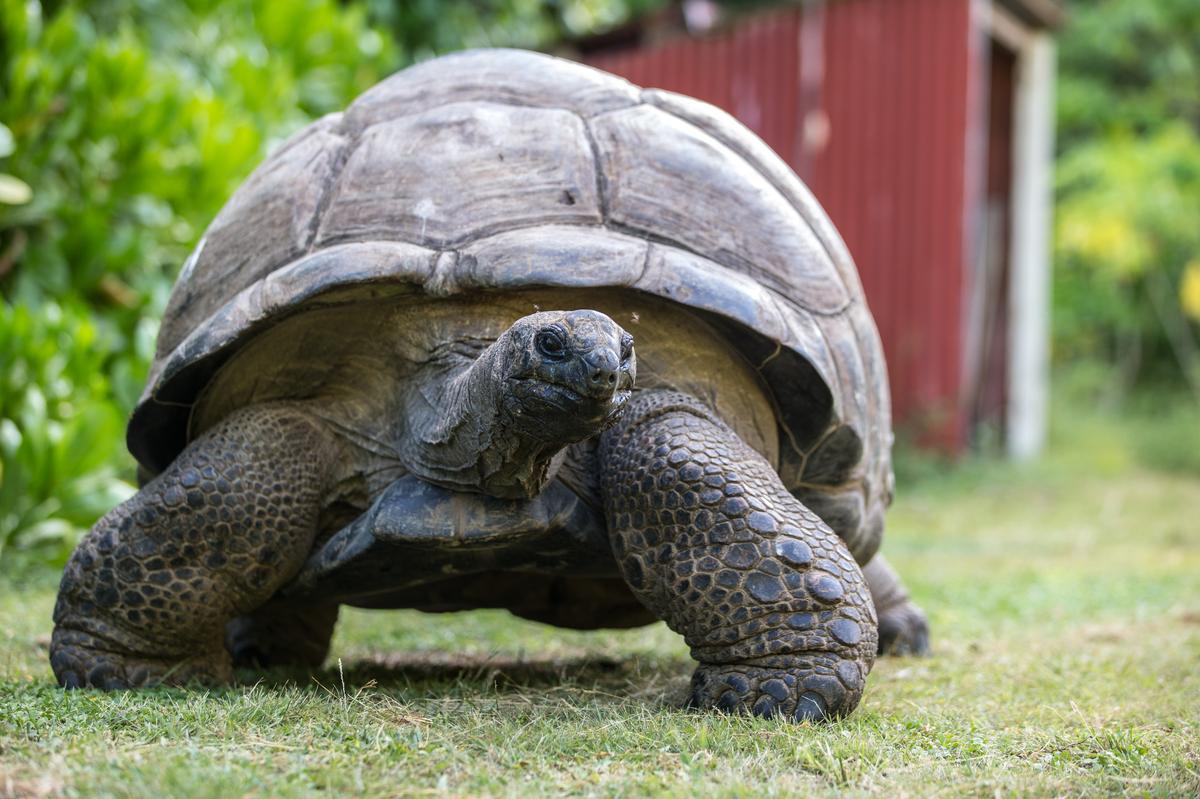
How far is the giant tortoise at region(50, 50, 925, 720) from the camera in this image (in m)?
2.58

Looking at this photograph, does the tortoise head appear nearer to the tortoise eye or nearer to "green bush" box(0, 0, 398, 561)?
the tortoise eye

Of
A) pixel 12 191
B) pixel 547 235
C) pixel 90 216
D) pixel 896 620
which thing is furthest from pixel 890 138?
pixel 547 235

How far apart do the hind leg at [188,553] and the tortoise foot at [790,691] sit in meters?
0.94

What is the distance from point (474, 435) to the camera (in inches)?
102

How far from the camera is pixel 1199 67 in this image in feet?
59.4

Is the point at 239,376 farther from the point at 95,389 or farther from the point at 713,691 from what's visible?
the point at 95,389

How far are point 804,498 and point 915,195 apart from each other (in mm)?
6983

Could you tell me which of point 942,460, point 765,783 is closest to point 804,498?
point 765,783

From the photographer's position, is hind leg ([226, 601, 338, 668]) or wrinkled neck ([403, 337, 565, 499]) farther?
hind leg ([226, 601, 338, 668])

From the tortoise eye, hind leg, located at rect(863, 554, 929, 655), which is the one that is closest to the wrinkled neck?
the tortoise eye

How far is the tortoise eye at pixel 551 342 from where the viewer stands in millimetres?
2307

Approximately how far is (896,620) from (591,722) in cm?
154

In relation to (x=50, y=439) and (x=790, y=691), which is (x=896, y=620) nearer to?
(x=790, y=691)

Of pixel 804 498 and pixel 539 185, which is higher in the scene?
pixel 539 185
